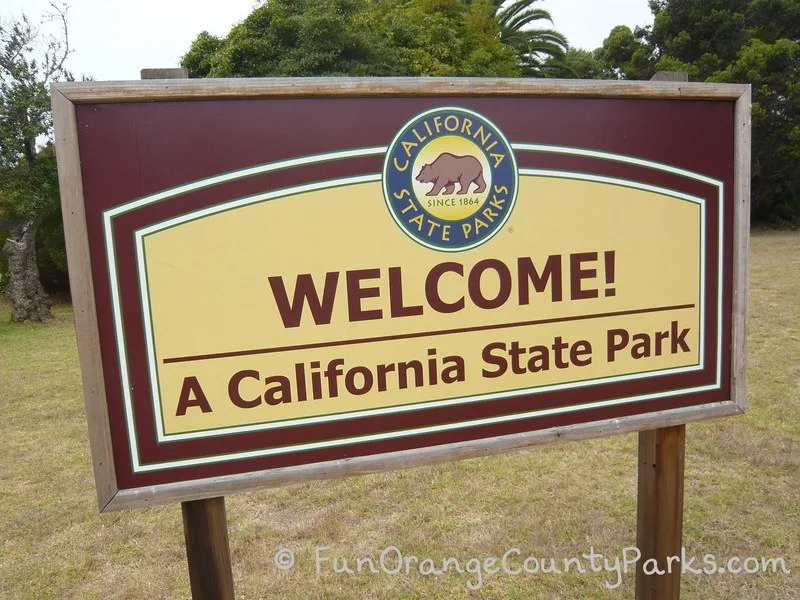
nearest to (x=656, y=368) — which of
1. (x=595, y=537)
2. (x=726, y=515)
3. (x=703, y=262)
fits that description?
(x=703, y=262)

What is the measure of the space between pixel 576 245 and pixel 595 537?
6.66 ft

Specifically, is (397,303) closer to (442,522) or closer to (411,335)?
(411,335)

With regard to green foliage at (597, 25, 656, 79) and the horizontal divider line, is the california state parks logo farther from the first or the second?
green foliage at (597, 25, 656, 79)

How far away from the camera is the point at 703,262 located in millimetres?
2039

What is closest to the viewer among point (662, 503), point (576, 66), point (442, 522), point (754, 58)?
point (662, 503)

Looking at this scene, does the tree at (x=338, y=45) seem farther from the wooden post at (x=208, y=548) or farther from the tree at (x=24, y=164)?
the wooden post at (x=208, y=548)

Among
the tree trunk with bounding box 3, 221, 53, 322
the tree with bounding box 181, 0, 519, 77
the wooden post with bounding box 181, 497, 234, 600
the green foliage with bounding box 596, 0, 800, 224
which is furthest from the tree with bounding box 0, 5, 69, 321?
the green foliage with bounding box 596, 0, 800, 224

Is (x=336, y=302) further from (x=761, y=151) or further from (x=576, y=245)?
(x=761, y=151)

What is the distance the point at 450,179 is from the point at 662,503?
4.53ft

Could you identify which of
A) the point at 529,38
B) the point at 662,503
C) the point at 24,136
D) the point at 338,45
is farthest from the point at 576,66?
the point at 662,503

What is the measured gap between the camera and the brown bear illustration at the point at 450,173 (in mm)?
1702

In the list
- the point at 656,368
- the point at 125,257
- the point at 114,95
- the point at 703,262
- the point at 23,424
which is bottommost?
the point at 23,424

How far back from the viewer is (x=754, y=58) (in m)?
20.0

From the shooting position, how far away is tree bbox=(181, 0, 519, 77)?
1603 centimetres
